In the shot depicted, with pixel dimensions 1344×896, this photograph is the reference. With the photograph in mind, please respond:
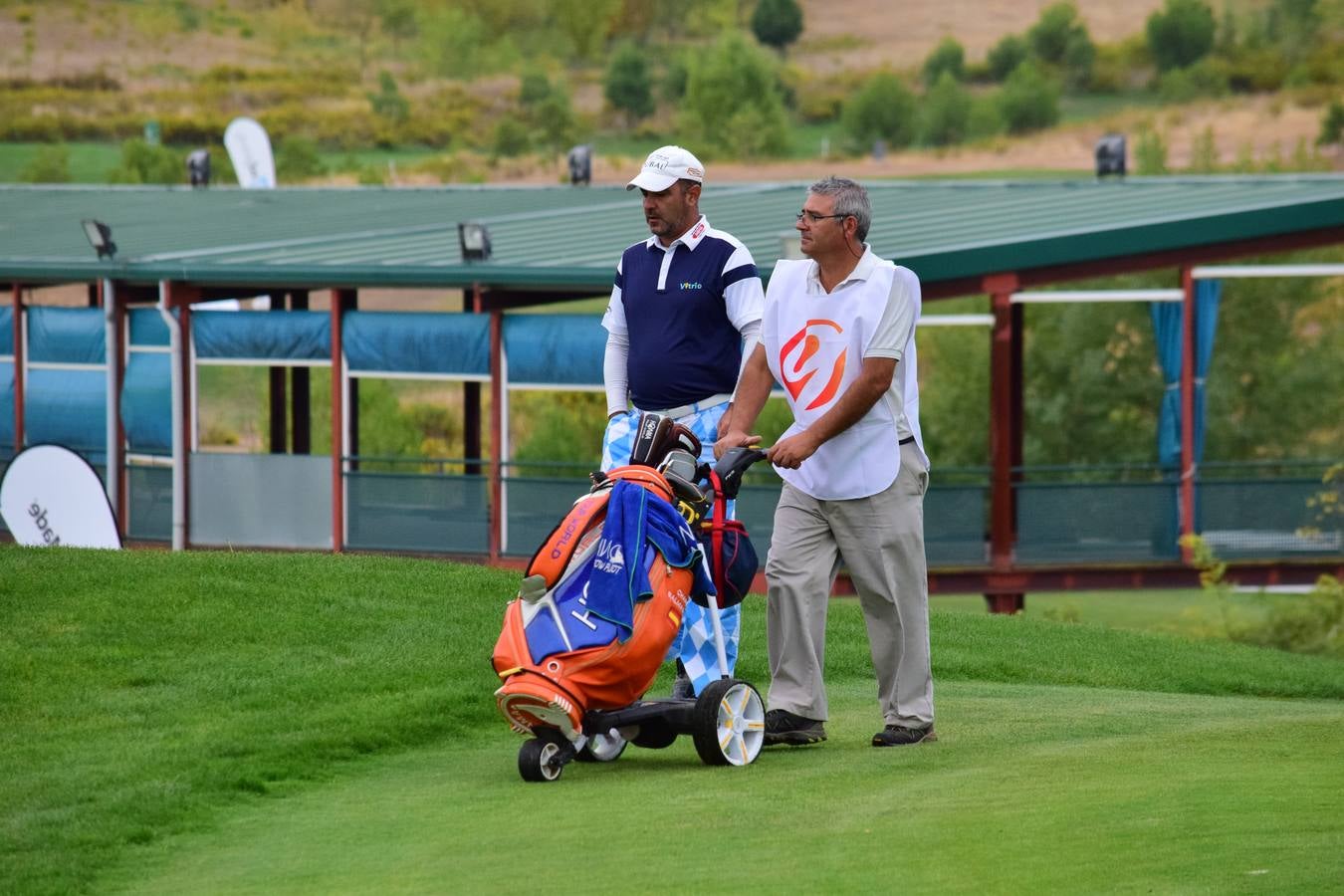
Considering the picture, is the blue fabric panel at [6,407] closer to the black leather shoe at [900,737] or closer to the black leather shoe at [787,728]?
the black leather shoe at [787,728]

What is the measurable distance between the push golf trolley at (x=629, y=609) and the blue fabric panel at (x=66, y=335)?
14.4 meters

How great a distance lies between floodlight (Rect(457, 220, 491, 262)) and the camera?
721 inches

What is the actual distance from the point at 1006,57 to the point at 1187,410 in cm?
7212

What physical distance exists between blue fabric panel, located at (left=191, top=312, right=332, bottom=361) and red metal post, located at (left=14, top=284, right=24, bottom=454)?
2.57m

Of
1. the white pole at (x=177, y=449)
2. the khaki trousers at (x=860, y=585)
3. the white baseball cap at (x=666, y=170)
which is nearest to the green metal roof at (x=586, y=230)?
the white pole at (x=177, y=449)

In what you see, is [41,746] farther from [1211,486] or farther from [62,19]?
[62,19]

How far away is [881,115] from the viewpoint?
8106 cm

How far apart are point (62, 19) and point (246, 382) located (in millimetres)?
37827

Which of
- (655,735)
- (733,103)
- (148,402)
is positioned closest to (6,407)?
(148,402)

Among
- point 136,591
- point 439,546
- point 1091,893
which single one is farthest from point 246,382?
point 1091,893

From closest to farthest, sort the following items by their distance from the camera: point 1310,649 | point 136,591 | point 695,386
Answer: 1. point 695,386
2. point 136,591
3. point 1310,649

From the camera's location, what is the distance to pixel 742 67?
268 ft

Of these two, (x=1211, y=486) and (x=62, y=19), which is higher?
(x=62, y=19)

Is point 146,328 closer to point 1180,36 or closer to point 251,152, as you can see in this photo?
point 251,152
